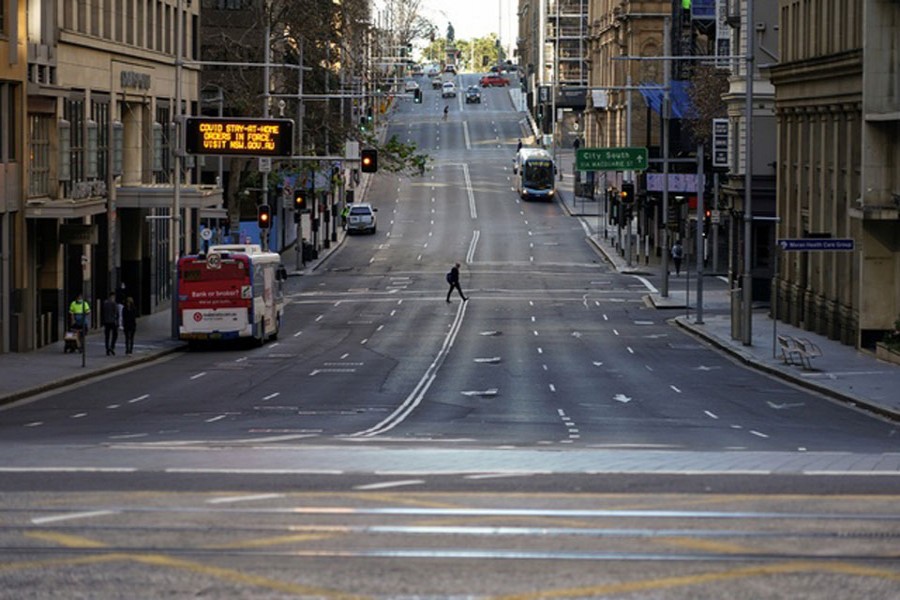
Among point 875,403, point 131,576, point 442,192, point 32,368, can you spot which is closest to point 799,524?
point 131,576

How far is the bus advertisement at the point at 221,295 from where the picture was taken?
50.6 meters

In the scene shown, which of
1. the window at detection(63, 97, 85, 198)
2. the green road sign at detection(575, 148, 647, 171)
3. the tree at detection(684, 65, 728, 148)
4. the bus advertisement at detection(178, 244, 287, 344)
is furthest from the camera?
the tree at detection(684, 65, 728, 148)

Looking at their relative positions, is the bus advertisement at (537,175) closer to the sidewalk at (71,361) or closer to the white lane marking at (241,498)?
the sidewalk at (71,361)

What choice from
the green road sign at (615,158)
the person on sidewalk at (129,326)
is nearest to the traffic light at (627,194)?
the green road sign at (615,158)

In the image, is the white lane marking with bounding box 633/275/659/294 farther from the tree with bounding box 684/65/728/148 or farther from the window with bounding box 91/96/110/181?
the window with bounding box 91/96/110/181

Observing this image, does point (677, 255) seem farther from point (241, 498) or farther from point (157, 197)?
point (241, 498)

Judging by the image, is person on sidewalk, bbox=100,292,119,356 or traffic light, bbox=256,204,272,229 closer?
person on sidewalk, bbox=100,292,119,356

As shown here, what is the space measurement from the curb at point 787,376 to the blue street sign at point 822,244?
3.21 meters

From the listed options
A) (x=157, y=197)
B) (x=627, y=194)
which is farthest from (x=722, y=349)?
(x=627, y=194)

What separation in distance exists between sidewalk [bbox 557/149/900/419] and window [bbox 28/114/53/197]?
20623 mm

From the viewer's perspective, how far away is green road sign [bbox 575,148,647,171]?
8256 centimetres

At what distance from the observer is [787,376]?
43062mm

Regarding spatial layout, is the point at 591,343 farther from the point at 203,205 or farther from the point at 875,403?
the point at 875,403

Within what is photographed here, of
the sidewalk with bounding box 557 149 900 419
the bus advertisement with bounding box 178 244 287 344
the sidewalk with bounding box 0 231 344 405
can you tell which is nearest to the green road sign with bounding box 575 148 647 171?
the sidewalk with bounding box 557 149 900 419
